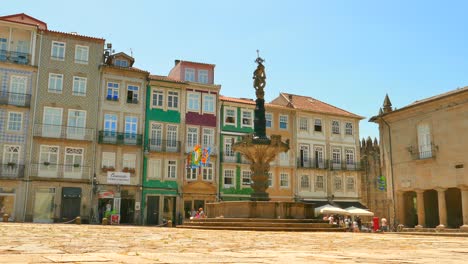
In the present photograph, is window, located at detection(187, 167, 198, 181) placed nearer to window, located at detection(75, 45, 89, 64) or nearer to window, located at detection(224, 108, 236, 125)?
window, located at detection(224, 108, 236, 125)

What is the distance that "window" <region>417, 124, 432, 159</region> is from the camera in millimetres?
24000

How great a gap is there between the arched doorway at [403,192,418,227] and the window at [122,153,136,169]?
1858 cm

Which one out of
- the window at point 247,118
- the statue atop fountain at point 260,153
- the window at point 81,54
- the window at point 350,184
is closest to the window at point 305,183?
the window at point 350,184

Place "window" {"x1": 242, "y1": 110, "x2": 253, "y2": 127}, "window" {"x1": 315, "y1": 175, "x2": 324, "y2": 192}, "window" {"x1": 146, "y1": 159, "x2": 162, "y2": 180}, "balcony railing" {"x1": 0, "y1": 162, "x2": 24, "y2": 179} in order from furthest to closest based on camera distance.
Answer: "window" {"x1": 315, "y1": 175, "x2": 324, "y2": 192} < "window" {"x1": 242, "y1": 110, "x2": 253, "y2": 127} < "window" {"x1": 146, "y1": 159, "x2": 162, "y2": 180} < "balcony railing" {"x1": 0, "y1": 162, "x2": 24, "y2": 179}

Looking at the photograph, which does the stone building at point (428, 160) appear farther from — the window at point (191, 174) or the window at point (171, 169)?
the window at point (171, 169)

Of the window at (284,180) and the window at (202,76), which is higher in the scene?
the window at (202,76)

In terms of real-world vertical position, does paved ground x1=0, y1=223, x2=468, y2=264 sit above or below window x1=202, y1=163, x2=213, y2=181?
below

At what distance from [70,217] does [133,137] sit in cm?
704

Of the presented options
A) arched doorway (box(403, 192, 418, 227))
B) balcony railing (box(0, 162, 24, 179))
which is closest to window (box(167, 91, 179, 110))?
balcony railing (box(0, 162, 24, 179))

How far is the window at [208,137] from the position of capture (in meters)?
37.0

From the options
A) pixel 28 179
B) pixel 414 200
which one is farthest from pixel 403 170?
pixel 28 179

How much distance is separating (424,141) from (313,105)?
19.6 meters

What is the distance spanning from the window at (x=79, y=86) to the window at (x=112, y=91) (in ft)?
5.54

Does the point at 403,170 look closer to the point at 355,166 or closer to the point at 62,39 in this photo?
the point at 355,166
